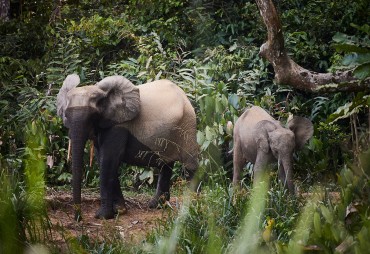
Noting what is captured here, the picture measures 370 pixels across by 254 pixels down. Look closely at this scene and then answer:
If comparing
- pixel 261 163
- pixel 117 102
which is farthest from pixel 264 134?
pixel 117 102

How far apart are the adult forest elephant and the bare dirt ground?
20 cm

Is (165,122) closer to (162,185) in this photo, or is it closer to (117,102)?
(117,102)

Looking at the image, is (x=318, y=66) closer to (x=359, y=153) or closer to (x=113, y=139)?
(x=113, y=139)

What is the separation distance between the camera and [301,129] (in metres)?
9.27

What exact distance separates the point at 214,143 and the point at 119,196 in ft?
6.12

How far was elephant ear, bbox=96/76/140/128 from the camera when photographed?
8.98 meters

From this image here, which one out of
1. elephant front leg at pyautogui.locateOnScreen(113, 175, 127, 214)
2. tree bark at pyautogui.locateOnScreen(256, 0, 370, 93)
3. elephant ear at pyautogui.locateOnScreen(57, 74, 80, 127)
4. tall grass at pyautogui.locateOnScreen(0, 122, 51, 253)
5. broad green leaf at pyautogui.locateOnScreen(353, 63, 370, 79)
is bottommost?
elephant front leg at pyautogui.locateOnScreen(113, 175, 127, 214)

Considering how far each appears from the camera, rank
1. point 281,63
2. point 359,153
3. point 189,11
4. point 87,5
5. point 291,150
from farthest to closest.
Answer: point 87,5 → point 189,11 → point 291,150 → point 281,63 → point 359,153

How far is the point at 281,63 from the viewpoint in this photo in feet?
23.5

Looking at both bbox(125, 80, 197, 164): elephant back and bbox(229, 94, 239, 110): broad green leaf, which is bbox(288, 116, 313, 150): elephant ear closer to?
bbox(125, 80, 197, 164): elephant back

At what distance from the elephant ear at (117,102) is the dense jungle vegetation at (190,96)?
2.60 ft

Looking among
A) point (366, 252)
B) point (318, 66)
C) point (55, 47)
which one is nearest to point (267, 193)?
point (366, 252)

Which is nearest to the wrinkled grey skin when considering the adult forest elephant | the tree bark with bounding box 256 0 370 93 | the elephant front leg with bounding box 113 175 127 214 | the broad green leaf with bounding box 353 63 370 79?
the adult forest elephant

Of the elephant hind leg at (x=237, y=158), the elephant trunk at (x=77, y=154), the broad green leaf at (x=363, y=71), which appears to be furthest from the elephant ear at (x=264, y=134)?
the broad green leaf at (x=363, y=71)
